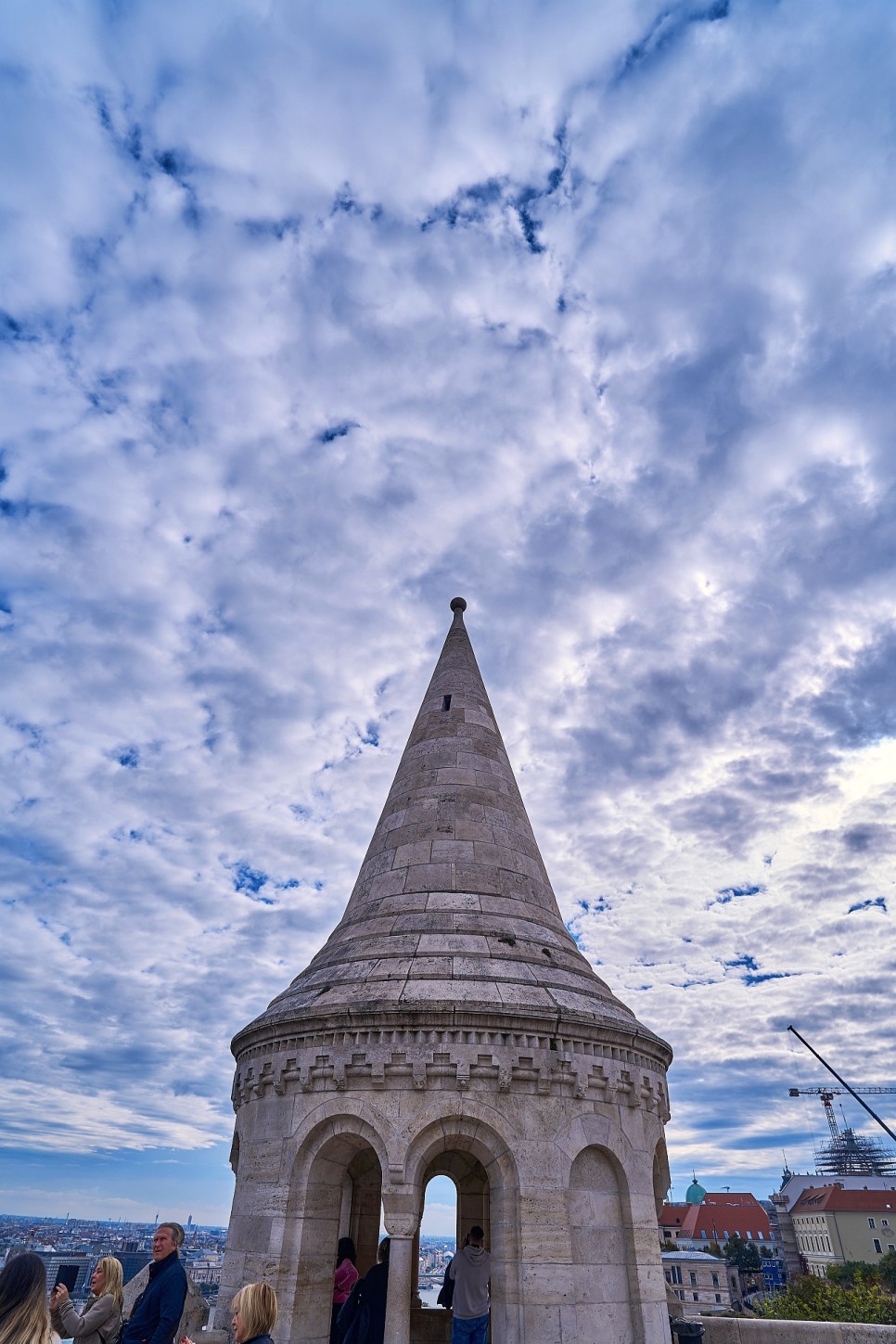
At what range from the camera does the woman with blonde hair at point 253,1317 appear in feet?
12.6

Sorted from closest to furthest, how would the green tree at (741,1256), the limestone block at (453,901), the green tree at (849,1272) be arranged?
the limestone block at (453,901) < the green tree at (849,1272) < the green tree at (741,1256)

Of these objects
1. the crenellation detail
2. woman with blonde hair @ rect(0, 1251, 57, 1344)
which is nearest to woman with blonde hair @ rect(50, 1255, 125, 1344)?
woman with blonde hair @ rect(0, 1251, 57, 1344)

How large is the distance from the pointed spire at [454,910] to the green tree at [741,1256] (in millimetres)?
89456

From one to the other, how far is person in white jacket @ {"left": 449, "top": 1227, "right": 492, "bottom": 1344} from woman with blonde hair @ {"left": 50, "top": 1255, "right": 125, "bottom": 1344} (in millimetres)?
3921

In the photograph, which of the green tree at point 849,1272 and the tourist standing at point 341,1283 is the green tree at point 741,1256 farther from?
the tourist standing at point 341,1283

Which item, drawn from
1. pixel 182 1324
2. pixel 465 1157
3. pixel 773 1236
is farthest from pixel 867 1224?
pixel 182 1324

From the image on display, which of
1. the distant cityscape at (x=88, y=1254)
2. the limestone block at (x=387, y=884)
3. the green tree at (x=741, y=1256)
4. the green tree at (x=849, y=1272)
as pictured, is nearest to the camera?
the distant cityscape at (x=88, y=1254)

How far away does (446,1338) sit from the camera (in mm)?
10578

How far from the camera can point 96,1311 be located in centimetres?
510

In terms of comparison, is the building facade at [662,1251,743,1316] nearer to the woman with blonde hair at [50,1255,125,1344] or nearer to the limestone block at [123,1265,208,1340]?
the limestone block at [123,1265,208,1340]

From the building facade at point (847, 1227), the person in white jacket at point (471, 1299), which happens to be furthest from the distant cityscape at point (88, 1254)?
the building facade at point (847, 1227)

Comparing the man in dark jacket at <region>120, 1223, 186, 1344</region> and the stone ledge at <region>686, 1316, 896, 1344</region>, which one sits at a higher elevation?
the man in dark jacket at <region>120, 1223, 186, 1344</region>

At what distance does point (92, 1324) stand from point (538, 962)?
18.8 feet

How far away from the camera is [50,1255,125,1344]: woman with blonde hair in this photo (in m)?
5.07
